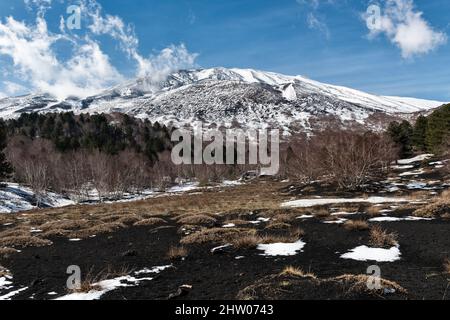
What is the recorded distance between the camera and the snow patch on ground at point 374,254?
12.9 m

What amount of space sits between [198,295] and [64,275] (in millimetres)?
5468

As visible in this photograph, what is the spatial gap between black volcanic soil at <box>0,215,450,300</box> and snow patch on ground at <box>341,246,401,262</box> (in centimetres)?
31

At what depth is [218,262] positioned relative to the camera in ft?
43.9

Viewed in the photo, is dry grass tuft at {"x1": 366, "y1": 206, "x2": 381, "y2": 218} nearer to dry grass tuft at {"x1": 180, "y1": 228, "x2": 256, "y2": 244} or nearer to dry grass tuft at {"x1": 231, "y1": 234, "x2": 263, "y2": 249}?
dry grass tuft at {"x1": 180, "y1": 228, "x2": 256, "y2": 244}

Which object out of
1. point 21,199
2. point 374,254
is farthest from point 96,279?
point 21,199

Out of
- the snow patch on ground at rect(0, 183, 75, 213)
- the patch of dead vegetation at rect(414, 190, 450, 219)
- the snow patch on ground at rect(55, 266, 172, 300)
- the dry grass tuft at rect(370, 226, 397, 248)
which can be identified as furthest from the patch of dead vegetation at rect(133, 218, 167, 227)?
the snow patch on ground at rect(0, 183, 75, 213)

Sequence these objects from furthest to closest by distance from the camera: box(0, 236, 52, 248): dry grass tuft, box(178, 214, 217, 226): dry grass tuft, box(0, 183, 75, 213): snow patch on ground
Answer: box(0, 183, 75, 213): snow patch on ground
box(178, 214, 217, 226): dry grass tuft
box(0, 236, 52, 248): dry grass tuft

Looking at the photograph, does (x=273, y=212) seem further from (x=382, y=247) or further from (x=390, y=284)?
(x=390, y=284)

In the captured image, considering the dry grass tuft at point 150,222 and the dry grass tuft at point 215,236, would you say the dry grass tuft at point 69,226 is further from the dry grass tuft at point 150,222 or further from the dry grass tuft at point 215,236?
the dry grass tuft at point 215,236

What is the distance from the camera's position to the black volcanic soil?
33.3 feet

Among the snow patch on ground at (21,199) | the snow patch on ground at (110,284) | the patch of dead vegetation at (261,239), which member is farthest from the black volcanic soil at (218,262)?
the snow patch on ground at (21,199)

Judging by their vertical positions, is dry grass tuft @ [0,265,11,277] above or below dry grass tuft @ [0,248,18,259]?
above

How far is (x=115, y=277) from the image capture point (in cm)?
1180

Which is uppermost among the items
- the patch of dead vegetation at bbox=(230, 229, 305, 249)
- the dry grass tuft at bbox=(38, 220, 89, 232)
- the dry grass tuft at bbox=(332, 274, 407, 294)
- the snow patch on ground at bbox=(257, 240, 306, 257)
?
the dry grass tuft at bbox=(332, 274, 407, 294)
